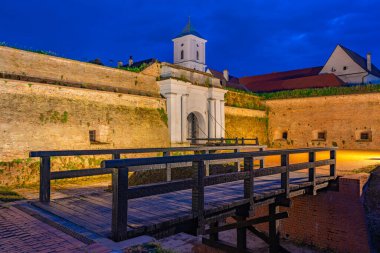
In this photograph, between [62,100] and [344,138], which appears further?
[344,138]

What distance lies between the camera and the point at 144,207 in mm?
4957

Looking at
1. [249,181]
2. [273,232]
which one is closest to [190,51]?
[273,232]

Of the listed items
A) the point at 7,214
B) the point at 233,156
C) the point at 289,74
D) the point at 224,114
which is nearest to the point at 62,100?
the point at 7,214

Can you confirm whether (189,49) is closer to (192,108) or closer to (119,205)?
(192,108)

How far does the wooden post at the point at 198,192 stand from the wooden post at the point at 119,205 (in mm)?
1184

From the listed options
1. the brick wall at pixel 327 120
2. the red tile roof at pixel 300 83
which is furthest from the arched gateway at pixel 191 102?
the red tile roof at pixel 300 83

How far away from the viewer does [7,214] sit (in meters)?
4.76

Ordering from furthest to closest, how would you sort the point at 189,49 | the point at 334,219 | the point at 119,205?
1. the point at 189,49
2. the point at 334,219
3. the point at 119,205

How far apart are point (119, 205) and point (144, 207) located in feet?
4.81

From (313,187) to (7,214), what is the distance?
6.63m

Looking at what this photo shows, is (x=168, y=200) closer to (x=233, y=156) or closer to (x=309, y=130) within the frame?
(x=233, y=156)

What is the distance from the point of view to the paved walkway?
3.29 metres

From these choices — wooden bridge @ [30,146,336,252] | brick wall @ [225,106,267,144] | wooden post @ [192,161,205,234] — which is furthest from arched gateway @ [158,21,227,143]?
wooden post @ [192,161,205,234]

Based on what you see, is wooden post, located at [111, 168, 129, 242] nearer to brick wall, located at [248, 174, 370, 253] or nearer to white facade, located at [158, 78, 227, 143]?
brick wall, located at [248, 174, 370, 253]
